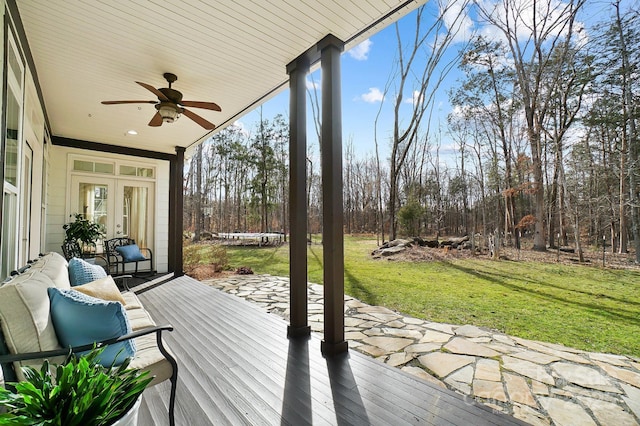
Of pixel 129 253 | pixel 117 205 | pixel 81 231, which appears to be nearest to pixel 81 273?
pixel 81 231

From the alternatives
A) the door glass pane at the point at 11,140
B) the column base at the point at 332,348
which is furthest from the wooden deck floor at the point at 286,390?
the door glass pane at the point at 11,140

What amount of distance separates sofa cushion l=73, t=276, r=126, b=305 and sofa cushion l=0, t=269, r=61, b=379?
741mm

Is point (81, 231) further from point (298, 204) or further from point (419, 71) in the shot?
point (419, 71)

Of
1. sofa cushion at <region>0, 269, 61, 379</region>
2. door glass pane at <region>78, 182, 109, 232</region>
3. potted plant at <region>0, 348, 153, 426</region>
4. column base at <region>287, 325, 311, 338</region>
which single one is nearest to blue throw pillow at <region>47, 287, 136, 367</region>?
sofa cushion at <region>0, 269, 61, 379</region>

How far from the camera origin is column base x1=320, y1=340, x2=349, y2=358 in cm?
247

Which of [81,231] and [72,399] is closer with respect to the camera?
[72,399]

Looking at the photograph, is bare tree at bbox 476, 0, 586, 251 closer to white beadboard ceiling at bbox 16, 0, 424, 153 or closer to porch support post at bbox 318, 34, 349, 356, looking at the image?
white beadboard ceiling at bbox 16, 0, 424, 153

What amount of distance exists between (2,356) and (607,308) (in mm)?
5631

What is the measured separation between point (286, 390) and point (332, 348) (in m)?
0.61

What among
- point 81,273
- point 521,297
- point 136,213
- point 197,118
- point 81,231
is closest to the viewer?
point 81,273

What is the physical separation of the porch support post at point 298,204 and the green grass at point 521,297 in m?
1.73

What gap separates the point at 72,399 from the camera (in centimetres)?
85

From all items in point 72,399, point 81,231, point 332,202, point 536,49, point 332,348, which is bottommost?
point 332,348

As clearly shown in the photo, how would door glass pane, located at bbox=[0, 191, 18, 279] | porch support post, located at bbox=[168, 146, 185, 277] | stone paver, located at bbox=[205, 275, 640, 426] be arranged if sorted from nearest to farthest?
stone paver, located at bbox=[205, 275, 640, 426]
door glass pane, located at bbox=[0, 191, 18, 279]
porch support post, located at bbox=[168, 146, 185, 277]
